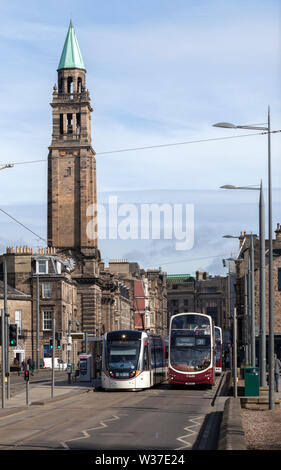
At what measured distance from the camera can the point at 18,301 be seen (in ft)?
295

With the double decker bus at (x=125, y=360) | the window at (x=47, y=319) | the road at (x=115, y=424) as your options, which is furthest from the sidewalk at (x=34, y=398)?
the window at (x=47, y=319)

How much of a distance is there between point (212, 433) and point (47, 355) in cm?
6903

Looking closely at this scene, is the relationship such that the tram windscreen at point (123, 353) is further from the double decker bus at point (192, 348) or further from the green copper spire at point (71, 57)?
the green copper spire at point (71, 57)

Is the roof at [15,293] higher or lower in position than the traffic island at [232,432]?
higher

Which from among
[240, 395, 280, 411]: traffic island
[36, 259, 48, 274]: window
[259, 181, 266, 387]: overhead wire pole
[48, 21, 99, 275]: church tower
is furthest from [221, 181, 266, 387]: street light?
[48, 21, 99, 275]: church tower

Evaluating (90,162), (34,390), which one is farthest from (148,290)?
(34,390)

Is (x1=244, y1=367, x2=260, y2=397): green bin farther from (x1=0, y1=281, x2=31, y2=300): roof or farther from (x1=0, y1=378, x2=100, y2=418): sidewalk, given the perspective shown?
(x1=0, y1=281, x2=31, y2=300): roof

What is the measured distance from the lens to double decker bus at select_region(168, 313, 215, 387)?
45969mm

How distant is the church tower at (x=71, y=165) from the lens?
369 feet

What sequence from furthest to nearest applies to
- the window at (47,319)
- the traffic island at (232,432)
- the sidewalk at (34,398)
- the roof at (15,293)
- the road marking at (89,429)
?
1. the window at (47,319)
2. the roof at (15,293)
3. the sidewalk at (34,398)
4. the road marking at (89,429)
5. the traffic island at (232,432)

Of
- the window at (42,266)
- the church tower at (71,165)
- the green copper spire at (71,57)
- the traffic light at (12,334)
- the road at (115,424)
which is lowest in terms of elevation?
the road at (115,424)

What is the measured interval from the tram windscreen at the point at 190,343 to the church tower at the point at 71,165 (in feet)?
214

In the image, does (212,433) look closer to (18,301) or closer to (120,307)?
(18,301)

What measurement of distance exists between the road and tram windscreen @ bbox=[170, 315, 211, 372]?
5.85m
